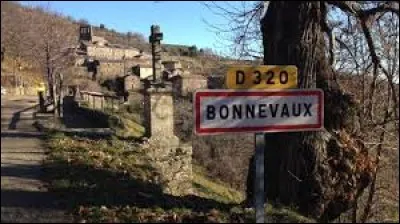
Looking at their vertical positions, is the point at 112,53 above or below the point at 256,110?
above

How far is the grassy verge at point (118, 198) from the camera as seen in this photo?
699cm

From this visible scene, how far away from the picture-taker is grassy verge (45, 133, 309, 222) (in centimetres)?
699

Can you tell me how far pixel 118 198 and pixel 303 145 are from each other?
2.77 m

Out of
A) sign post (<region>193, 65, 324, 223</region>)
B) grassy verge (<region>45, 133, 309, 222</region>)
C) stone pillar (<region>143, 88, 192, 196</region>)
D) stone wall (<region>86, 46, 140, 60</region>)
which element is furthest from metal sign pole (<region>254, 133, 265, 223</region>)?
stone wall (<region>86, 46, 140, 60</region>)

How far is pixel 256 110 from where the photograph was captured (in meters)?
5.80

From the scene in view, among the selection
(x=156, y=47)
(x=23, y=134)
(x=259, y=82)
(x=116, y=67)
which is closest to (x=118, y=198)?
(x=259, y=82)

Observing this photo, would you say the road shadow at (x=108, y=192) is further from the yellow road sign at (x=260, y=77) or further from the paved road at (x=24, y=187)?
the yellow road sign at (x=260, y=77)

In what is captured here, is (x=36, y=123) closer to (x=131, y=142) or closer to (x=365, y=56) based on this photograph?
(x=131, y=142)

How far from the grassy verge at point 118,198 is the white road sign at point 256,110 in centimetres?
154

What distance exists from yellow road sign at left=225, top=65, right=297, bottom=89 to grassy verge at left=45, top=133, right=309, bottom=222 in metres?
1.81

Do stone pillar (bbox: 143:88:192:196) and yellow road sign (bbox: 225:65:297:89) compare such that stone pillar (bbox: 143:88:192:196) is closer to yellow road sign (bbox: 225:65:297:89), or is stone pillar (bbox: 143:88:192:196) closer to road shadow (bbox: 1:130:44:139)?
road shadow (bbox: 1:130:44:139)

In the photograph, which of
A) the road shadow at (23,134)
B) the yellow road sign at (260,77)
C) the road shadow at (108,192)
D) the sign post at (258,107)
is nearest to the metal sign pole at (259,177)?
the sign post at (258,107)

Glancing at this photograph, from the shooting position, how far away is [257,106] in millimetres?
5805

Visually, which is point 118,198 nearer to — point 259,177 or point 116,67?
point 259,177
